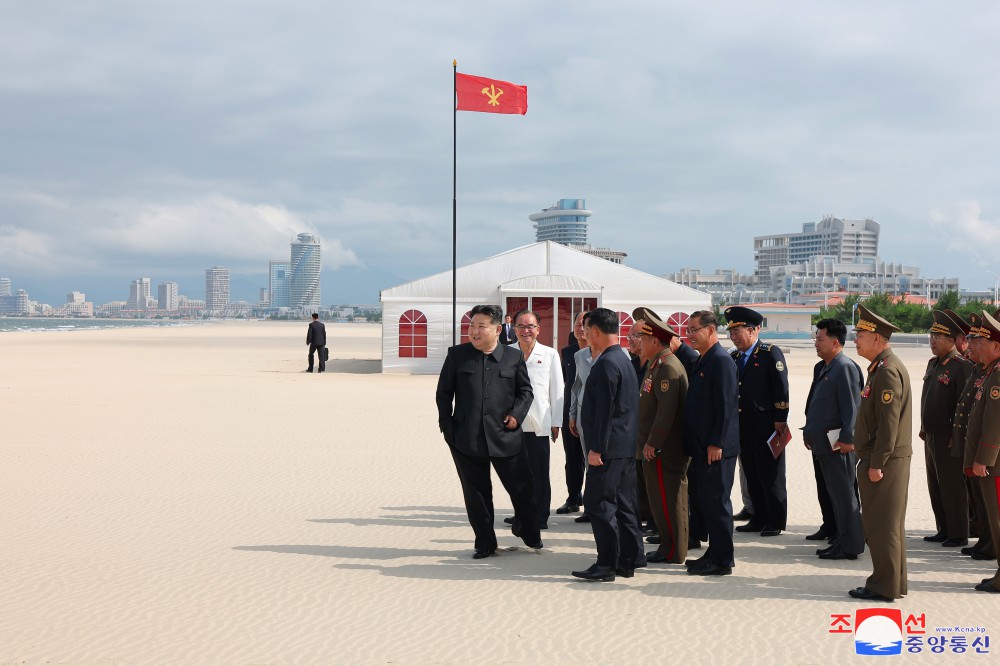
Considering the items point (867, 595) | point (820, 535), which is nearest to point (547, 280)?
point (820, 535)

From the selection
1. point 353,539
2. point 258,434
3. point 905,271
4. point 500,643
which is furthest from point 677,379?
point 905,271

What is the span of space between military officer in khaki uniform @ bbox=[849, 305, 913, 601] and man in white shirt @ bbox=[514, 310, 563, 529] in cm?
243

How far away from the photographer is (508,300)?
75.3ft

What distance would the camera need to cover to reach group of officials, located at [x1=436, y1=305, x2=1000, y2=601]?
5148 millimetres

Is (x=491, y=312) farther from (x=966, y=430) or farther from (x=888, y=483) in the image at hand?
(x=966, y=430)

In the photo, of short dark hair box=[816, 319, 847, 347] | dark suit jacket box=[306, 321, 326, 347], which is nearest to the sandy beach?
short dark hair box=[816, 319, 847, 347]

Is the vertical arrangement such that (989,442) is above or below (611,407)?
below

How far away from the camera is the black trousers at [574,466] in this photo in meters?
7.46

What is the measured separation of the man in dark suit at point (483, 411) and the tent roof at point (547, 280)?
1681cm

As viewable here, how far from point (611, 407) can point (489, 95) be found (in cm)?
1770

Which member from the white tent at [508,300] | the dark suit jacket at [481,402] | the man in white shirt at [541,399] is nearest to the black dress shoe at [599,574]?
the dark suit jacket at [481,402]

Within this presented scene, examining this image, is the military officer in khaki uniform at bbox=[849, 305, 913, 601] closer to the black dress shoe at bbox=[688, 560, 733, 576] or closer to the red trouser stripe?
the black dress shoe at bbox=[688, 560, 733, 576]

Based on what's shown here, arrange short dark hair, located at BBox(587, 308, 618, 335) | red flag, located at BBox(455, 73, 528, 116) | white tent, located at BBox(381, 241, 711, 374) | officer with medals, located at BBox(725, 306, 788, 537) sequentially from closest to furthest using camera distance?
short dark hair, located at BBox(587, 308, 618, 335) < officer with medals, located at BBox(725, 306, 788, 537) < red flag, located at BBox(455, 73, 528, 116) < white tent, located at BBox(381, 241, 711, 374)

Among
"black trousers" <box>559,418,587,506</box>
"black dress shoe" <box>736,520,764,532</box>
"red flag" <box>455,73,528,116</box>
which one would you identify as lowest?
"black dress shoe" <box>736,520,764,532</box>
